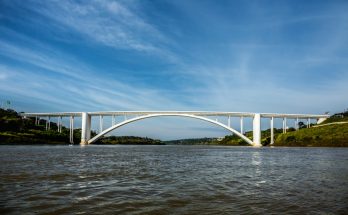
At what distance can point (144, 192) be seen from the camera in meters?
10.2

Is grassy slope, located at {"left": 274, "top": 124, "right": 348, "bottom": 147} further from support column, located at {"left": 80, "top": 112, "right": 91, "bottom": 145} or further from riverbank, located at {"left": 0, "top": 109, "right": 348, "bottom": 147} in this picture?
support column, located at {"left": 80, "top": 112, "right": 91, "bottom": 145}

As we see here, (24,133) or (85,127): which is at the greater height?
(85,127)

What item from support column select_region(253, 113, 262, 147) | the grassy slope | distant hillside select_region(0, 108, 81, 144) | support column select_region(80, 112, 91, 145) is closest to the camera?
the grassy slope

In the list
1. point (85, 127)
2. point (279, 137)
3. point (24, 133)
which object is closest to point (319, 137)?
point (279, 137)

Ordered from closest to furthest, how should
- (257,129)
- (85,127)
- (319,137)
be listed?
(319,137)
(257,129)
(85,127)

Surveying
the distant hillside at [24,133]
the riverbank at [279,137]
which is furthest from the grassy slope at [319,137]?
the distant hillside at [24,133]

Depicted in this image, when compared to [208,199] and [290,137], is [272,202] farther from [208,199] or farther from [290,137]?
[290,137]

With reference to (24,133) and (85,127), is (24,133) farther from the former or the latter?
(85,127)

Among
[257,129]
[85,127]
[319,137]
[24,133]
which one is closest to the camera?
[319,137]

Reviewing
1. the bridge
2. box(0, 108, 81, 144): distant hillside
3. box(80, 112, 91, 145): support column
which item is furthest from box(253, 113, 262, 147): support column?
box(0, 108, 81, 144): distant hillside

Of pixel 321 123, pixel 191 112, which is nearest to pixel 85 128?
pixel 191 112

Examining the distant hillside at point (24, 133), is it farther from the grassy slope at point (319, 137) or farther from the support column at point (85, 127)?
the grassy slope at point (319, 137)

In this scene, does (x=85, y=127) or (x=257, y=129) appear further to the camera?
(x=85, y=127)

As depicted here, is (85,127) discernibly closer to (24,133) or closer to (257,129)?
(24,133)
